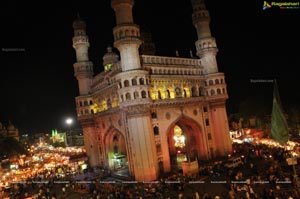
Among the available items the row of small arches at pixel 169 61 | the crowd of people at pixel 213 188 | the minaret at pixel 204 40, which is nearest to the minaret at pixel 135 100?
the crowd of people at pixel 213 188

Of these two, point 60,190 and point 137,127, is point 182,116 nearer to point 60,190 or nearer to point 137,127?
point 137,127

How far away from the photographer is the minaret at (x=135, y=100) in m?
32.9

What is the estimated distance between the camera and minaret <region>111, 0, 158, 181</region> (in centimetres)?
3288

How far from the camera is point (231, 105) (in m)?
75.5

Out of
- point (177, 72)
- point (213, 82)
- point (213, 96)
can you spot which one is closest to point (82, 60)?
point (177, 72)

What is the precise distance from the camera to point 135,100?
3303cm

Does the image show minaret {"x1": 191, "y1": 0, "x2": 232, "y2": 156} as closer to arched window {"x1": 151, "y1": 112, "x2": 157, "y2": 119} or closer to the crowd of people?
the crowd of people

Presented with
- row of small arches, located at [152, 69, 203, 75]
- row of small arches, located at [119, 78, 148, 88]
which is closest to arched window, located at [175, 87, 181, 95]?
row of small arches, located at [152, 69, 203, 75]

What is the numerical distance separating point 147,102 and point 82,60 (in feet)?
61.4

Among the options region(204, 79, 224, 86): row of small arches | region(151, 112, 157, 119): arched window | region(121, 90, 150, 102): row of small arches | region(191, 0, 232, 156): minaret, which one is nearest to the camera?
region(121, 90, 150, 102): row of small arches

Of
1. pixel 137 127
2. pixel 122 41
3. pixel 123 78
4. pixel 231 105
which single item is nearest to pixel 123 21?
pixel 122 41

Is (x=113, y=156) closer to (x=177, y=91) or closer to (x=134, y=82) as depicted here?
(x=177, y=91)

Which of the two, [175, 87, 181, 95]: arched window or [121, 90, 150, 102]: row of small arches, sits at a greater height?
[175, 87, 181, 95]: arched window

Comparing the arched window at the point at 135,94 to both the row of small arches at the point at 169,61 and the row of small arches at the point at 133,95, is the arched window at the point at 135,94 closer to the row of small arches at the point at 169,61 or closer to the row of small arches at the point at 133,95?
the row of small arches at the point at 133,95
